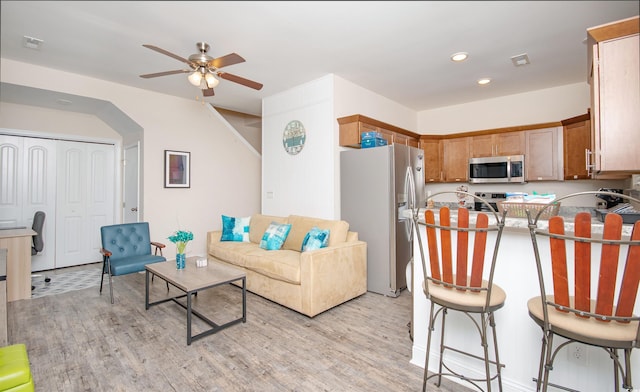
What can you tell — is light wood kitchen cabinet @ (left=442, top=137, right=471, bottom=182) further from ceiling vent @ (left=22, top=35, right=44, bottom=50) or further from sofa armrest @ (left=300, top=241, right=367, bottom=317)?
ceiling vent @ (left=22, top=35, right=44, bottom=50)

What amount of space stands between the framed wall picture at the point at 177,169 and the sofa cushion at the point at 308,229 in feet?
6.59

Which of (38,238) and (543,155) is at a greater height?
(543,155)

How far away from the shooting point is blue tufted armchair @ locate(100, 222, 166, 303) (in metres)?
3.24

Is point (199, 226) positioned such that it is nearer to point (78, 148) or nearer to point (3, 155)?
point (78, 148)

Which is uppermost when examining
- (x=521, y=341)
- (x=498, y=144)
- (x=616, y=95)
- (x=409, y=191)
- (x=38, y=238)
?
(x=498, y=144)

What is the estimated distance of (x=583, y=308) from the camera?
126 cm

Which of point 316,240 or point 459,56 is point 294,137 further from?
point 459,56

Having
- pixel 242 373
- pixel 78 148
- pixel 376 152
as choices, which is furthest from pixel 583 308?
pixel 78 148

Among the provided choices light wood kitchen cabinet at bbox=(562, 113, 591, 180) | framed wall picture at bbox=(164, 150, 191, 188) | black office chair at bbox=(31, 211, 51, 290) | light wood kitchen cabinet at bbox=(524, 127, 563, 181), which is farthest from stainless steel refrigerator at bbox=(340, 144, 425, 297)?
black office chair at bbox=(31, 211, 51, 290)

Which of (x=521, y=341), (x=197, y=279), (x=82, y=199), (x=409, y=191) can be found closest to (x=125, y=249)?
(x=197, y=279)

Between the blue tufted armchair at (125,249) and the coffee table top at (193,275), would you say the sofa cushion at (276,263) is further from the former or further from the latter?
the blue tufted armchair at (125,249)

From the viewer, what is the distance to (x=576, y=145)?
387 centimetres

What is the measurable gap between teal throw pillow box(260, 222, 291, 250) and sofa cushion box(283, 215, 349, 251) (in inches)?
4.5

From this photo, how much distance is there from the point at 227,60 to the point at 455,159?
158 inches
